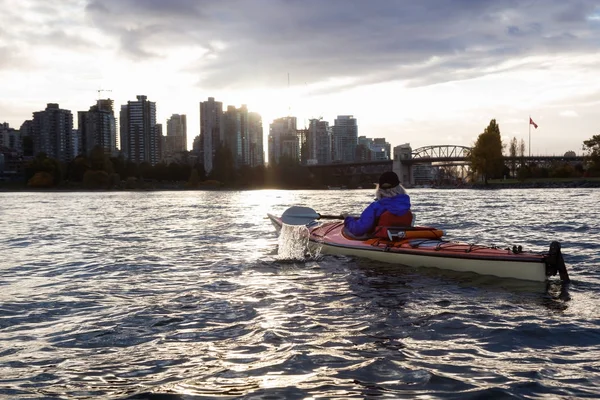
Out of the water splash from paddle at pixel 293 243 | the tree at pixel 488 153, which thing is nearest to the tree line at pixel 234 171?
the tree at pixel 488 153

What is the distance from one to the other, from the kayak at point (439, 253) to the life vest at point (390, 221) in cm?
19

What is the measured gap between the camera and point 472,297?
29.3 feet

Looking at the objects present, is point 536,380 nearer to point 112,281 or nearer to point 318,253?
point 112,281

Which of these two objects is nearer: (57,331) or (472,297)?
(57,331)

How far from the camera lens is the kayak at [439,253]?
951cm

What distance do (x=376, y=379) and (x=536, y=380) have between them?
1.47m

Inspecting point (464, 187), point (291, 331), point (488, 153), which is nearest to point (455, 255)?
point (291, 331)

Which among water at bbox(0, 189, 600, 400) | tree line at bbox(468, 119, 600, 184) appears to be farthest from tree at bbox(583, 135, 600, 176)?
water at bbox(0, 189, 600, 400)

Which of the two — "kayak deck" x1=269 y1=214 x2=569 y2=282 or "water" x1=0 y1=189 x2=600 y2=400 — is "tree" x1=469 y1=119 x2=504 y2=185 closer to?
"water" x1=0 y1=189 x2=600 y2=400

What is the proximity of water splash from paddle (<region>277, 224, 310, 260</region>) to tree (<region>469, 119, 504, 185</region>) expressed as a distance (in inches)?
3457

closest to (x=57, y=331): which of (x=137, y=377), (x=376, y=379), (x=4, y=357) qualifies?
(x=4, y=357)

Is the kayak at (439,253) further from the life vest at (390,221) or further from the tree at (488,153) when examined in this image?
the tree at (488,153)

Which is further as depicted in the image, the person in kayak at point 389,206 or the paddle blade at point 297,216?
the paddle blade at point 297,216

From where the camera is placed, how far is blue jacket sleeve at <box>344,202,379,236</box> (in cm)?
1262
